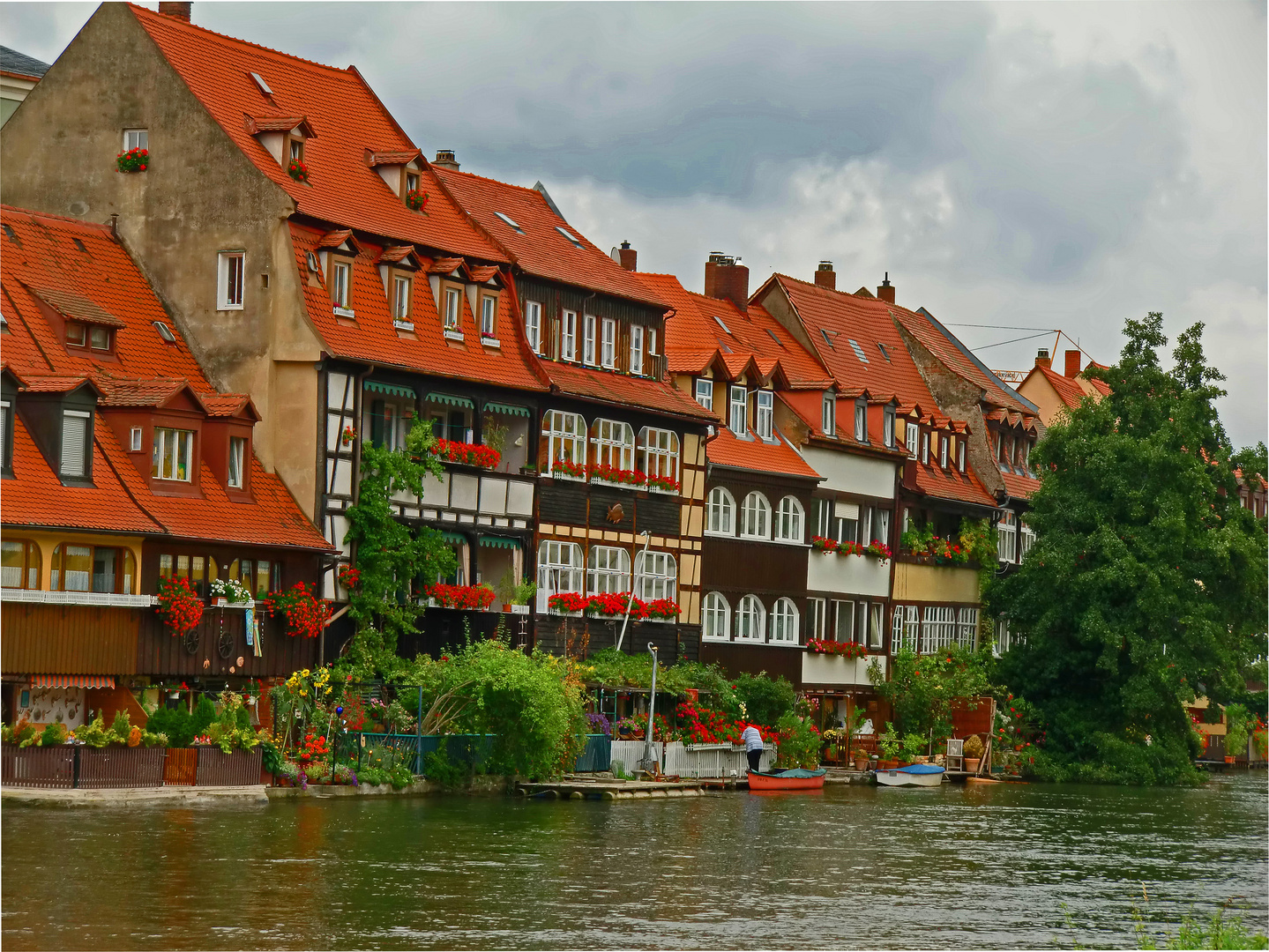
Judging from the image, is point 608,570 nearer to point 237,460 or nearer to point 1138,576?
point 237,460

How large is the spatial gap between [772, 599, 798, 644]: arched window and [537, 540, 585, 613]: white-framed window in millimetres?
11088

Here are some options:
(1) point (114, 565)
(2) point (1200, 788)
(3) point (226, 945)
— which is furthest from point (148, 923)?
(2) point (1200, 788)

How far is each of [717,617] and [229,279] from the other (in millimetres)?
20566

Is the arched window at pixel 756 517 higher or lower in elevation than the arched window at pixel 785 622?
higher

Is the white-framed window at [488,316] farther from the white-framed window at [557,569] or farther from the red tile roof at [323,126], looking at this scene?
the white-framed window at [557,569]

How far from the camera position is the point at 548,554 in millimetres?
57312

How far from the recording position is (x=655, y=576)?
203 feet

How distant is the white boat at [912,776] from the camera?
6550 cm

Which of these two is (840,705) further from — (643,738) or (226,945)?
(226,945)

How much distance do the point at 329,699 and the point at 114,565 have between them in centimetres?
695

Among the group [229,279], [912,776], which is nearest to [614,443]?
[229,279]

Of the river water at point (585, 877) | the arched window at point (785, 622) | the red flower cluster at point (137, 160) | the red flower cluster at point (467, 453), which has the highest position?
the red flower cluster at point (137, 160)

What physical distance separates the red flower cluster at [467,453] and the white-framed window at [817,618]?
17.6 m

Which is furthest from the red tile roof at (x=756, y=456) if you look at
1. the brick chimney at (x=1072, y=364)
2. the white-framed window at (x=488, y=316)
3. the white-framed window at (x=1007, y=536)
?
the brick chimney at (x=1072, y=364)
